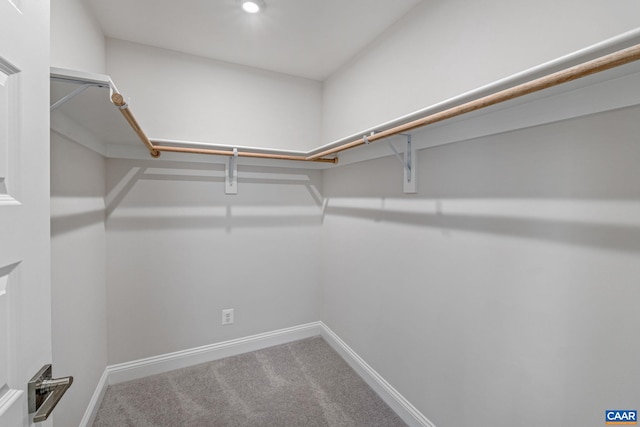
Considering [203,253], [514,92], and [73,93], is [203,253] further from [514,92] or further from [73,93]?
[514,92]

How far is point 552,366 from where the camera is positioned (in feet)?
3.39

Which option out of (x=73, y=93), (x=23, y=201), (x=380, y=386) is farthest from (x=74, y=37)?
(x=380, y=386)

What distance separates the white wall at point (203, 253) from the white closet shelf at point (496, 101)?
1.50 feet

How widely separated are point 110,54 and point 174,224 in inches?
47.1

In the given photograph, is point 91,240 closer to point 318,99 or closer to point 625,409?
point 318,99

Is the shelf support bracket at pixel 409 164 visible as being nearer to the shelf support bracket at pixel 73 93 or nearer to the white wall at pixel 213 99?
the white wall at pixel 213 99

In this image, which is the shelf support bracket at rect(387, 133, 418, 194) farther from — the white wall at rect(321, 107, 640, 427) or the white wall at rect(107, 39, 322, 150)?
the white wall at rect(107, 39, 322, 150)

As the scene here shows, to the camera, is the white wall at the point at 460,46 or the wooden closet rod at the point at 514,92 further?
the white wall at the point at 460,46

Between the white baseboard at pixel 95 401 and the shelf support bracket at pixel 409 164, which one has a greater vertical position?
the shelf support bracket at pixel 409 164

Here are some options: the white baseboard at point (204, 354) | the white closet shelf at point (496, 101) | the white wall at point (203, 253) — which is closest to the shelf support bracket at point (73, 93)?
the white closet shelf at point (496, 101)

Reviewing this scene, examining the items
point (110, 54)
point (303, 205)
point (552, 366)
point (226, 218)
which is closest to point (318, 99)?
point (303, 205)

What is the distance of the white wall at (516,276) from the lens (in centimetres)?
88

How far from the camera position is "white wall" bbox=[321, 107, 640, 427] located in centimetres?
88
